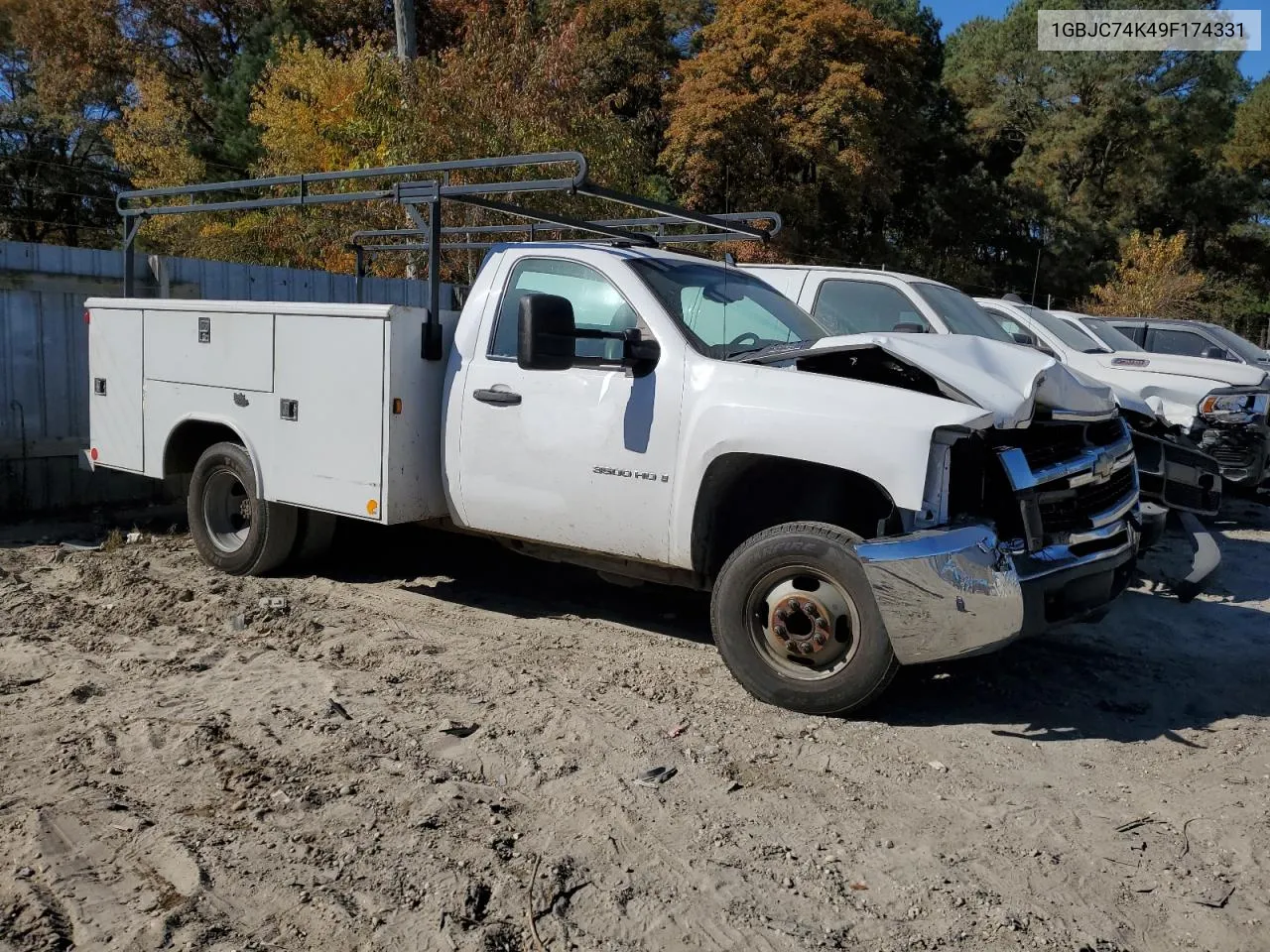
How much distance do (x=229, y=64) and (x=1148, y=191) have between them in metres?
30.4

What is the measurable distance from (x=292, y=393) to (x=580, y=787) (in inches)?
131

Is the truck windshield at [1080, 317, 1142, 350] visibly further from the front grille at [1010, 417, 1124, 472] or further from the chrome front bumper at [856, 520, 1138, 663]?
the chrome front bumper at [856, 520, 1138, 663]

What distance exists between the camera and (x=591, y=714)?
4.71 meters

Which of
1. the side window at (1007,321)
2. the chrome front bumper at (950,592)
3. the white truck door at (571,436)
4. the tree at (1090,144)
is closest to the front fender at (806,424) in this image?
the white truck door at (571,436)

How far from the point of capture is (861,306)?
7953mm

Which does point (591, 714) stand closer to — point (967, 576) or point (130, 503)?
point (967, 576)

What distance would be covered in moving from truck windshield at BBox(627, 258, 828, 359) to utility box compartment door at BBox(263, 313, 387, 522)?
1.54 metres

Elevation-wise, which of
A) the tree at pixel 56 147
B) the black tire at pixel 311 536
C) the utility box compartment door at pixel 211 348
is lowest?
the black tire at pixel 311 536

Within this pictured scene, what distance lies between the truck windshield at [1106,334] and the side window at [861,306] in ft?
13.6

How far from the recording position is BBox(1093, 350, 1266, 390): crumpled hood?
10.0m

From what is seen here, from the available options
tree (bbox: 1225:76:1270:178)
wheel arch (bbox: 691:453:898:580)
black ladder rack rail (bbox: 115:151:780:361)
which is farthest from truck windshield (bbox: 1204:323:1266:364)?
tree (bbox: 1225:76:1270:178)

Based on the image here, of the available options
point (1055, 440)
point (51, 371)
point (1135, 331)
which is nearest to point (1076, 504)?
point (1055, 440)

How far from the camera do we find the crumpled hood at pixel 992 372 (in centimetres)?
449

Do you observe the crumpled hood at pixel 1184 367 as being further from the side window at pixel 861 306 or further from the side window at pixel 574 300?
the side window at pixel 574 300
